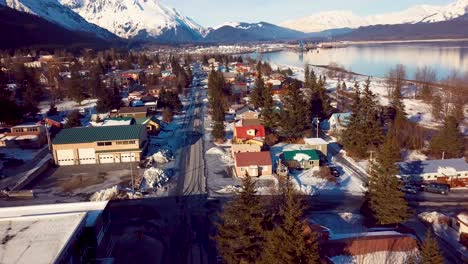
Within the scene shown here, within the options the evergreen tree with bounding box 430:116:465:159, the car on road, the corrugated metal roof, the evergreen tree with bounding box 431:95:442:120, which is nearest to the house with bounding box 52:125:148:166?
the car on road

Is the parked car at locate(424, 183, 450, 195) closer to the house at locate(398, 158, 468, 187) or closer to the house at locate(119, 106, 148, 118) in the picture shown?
the house at locate(398, 158, 468, 187)

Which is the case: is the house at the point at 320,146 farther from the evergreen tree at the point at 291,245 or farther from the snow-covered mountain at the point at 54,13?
the snow-covered mountain at the point at 54,13

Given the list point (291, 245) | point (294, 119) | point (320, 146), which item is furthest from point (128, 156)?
point (291, 245)

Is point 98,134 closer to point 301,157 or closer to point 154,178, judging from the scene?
point 154,178

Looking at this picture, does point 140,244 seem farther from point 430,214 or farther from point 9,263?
point 430,214

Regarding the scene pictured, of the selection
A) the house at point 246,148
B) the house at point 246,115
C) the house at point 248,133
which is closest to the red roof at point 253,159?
the house at point 246,148

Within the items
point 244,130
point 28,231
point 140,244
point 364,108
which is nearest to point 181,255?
point 140,244

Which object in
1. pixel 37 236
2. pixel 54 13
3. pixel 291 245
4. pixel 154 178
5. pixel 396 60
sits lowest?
pixel 154 178
